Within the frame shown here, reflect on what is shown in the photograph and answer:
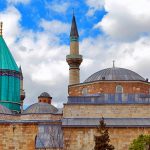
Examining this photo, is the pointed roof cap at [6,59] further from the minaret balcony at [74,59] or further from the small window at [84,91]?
the small window at [84,91]

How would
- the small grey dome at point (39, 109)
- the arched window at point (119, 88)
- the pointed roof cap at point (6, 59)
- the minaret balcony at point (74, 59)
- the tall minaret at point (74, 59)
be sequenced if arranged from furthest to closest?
1. the pointed roof cap at point (6, 59)
2. the minaret balcony at point (74, 59)
3. the tall minaret at point (74, 59)
4. the small grey dome at point (39, 109)
5. the arched window at point (119, 88)

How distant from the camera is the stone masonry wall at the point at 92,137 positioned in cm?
2188

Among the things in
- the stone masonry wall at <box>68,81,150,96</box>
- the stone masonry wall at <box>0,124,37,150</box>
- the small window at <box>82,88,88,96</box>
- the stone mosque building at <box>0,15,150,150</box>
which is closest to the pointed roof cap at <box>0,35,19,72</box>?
the stone mosque building at <box>0,15,150,150</box>

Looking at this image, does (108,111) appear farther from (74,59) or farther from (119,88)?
(74,59)

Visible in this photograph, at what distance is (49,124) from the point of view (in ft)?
76.6

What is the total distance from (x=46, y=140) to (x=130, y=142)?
14.4 ft

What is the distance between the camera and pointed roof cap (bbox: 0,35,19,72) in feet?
116

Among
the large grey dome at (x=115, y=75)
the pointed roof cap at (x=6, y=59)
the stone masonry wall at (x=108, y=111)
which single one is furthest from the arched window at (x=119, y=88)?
the pointed roof cap at (x=6, y=59)

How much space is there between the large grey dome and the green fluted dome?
10.2 metres

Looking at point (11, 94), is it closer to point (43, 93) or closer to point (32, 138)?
point (43, 93)

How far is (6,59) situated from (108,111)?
14873 millimetres

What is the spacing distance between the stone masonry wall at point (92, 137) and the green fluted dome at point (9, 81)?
1345cm

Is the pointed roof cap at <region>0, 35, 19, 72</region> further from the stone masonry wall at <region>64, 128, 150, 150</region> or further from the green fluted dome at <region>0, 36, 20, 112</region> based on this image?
the stone masonry wall at <region>64, 128, 150, 150</region>

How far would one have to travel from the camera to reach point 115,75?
2631 cm
